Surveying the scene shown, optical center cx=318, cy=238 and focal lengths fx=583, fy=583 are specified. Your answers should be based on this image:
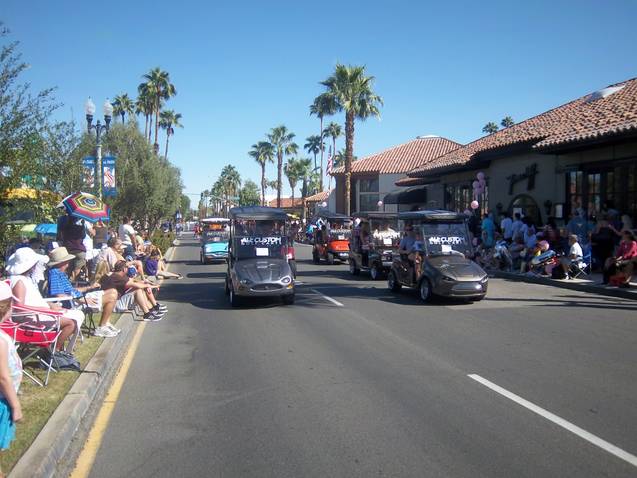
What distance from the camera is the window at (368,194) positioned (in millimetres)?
51844

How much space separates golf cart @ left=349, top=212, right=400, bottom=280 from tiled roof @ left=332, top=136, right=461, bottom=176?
102 ft

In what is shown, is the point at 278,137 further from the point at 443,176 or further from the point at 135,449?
the point at 135,449

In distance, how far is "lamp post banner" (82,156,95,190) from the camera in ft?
58.0

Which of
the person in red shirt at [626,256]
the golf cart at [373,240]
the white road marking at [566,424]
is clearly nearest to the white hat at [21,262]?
the white road marking at [566,424]

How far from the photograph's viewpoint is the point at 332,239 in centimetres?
2503

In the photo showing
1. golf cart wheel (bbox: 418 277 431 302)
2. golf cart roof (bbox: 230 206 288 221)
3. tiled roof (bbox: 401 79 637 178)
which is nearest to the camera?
golf cart wheel (bbox: 418 277 431 302)

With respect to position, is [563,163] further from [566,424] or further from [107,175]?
[566,424]

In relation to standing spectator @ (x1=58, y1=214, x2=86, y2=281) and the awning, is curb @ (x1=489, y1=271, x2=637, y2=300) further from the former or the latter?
the awning

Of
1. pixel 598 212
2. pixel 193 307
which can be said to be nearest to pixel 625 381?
pixel 193 307

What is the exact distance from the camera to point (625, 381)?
6.65 meters

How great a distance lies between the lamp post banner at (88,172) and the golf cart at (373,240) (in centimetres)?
860

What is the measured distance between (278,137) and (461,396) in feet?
234

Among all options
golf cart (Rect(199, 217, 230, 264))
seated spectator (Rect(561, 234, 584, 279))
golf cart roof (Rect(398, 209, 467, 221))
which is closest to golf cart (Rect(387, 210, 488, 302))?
golf cart roof (Rect(398, 209, 467, 221))

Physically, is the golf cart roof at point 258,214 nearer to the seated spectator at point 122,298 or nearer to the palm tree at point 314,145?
the seated spectator at point 122,298
